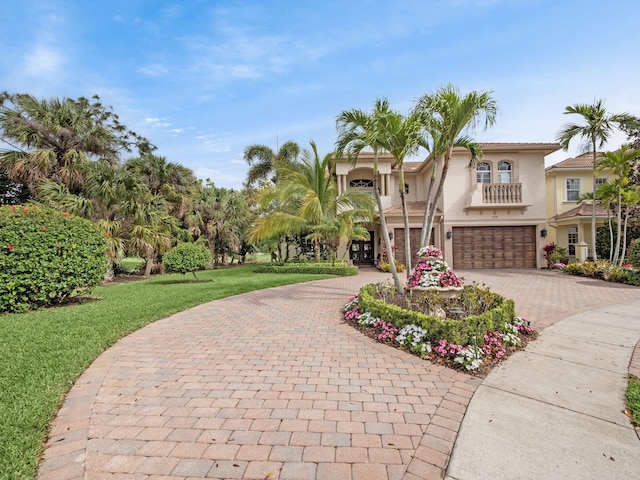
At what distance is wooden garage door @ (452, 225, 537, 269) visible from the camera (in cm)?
1691

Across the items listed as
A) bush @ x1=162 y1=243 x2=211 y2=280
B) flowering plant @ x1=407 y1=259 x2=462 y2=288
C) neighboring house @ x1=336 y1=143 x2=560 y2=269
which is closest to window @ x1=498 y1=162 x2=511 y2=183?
neighboring house @ x1=336 y1=143 x2=560 y2=269

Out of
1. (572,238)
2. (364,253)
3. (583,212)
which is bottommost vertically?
(364,253)

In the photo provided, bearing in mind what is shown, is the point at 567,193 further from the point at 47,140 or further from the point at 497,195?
the point at 47,140

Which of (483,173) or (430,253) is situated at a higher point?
(483,173)

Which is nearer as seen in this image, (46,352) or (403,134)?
(46,352)

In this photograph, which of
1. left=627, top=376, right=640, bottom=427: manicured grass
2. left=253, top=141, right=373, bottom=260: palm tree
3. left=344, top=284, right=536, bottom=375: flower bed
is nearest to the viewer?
left=627, top=376, right=640, bottom=427: manicured grass

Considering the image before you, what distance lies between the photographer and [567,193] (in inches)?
744

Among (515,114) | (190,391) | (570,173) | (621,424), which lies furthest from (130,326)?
(570,173)

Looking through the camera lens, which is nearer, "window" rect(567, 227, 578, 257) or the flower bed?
the flower bed

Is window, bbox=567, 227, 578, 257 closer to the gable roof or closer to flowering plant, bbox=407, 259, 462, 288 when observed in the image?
the gable roof

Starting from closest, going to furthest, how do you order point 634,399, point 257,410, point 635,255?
1. point 257,410
2. point 634,399
3. point 635,255

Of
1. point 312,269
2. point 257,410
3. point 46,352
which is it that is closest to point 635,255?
point 312,269

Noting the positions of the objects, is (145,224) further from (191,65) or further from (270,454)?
(270,454)

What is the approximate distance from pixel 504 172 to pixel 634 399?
1666 centimetres
